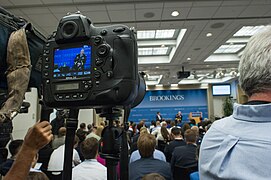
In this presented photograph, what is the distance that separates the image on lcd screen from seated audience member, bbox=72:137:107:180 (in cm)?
150

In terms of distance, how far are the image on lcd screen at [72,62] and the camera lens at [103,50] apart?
0.04 m

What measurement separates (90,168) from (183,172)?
52.5 inches

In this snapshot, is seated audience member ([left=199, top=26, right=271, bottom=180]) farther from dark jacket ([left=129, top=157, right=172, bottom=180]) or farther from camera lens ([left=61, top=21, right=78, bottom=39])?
dark jacket ([left=129, top=157, right=172, bottom=180])

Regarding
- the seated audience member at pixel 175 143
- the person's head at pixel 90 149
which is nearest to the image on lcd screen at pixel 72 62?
the person's head at pixel 90 149

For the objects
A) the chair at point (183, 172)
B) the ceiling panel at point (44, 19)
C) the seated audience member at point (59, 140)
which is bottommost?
the chair at point (183, 172)

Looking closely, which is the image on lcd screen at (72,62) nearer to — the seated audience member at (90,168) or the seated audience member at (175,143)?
the seated audience member at (90,168)

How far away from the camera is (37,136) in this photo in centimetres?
75

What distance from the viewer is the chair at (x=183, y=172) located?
2.89m

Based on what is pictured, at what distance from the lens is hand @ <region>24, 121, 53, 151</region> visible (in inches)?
29.4

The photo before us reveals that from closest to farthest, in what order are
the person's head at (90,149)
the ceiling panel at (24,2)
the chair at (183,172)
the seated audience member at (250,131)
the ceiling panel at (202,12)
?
the seated audience member at (250,131) < the person's head at (90,149) < the chair at (183,172) < the ceiling panel at (24,2) < the ceiling panel at (202,12)

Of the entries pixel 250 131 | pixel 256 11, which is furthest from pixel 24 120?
pixel 250 131

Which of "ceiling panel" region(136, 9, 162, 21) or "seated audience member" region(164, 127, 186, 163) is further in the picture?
"ceiling panel" region(136, 9, 162, 21)

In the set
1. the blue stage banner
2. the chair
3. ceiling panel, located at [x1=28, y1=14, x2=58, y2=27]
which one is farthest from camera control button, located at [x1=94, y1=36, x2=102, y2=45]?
the blue stage banner

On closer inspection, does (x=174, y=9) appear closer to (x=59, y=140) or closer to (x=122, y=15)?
(x=122, y=15)
